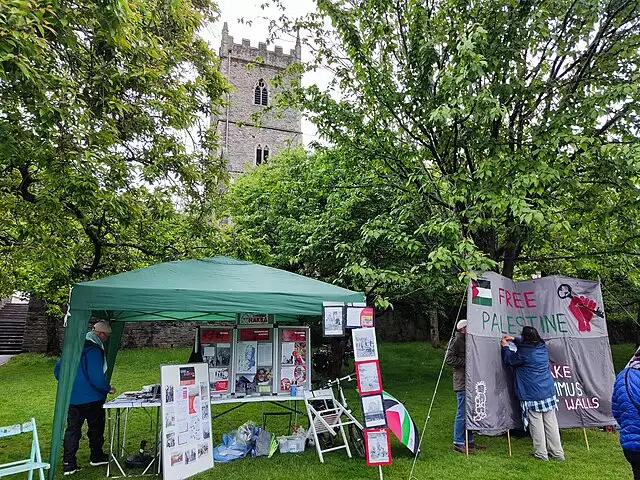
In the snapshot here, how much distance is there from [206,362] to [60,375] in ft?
5.40

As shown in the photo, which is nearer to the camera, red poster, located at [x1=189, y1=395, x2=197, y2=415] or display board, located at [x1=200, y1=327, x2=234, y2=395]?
red poster, located at [x1=189, y1=395, x2=197, y2=415]

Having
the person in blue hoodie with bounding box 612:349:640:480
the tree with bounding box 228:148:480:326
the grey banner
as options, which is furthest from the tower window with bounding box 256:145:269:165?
the person in blue hoodie with bounding box 612:349:640:480

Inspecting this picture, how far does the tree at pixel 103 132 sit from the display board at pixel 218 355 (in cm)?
200

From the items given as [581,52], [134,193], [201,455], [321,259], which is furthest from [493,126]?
[201,455]

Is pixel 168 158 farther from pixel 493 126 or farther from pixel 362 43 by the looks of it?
pixel 493 126

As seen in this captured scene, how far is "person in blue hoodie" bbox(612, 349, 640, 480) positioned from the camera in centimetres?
325

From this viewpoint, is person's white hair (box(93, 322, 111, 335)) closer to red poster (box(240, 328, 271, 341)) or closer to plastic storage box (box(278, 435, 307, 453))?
red poster (box(240, 328, 271, 341))

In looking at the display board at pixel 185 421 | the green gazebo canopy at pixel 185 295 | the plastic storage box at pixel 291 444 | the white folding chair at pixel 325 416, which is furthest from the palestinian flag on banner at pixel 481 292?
the display board at pixel 185 421

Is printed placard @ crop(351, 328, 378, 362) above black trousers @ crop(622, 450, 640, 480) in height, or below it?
above

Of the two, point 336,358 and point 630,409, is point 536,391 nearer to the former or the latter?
point 630,409

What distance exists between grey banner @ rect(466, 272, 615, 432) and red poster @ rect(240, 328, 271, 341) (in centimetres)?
271

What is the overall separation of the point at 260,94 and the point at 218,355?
35.5 m

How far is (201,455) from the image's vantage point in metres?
5.13

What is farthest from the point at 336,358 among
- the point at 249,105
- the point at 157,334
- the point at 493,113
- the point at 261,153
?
the point at 249,105
